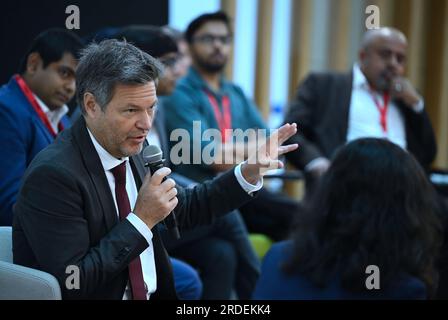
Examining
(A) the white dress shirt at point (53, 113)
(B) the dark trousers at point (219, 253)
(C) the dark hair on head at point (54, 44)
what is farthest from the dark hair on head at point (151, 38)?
(B) the dark trousers at point (219, 253)

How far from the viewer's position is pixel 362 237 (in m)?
1.73

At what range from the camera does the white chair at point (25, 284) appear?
141 cm

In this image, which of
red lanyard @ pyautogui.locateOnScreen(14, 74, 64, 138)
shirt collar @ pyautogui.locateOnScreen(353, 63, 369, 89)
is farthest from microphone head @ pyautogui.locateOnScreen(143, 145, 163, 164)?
shirt collar @ pyautogui.locateOnScreen(353, 63, 369, 89)

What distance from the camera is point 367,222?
173 centimetres

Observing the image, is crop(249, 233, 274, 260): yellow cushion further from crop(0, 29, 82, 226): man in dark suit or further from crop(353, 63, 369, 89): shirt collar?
crop(0, 29, 82, 226): man in dark suit

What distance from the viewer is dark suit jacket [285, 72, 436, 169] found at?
316 centimetres

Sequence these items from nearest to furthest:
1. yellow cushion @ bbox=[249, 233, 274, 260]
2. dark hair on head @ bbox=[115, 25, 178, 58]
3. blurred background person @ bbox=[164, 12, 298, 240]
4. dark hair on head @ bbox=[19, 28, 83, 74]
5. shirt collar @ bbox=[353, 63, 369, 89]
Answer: dark hair on head @ bbox=[19, 28, 83, 74] < dark hair on head @ bbox=[115, 25, 178, 58] < blurred background person @ bbox=[164, 12, 298, 240] < yellow cushion @ bbox=[249, 233, 274, 260] < shirt collar @ bbox=[353, 63, 369, 89]

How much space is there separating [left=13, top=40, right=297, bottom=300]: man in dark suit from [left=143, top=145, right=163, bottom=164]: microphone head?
3cm

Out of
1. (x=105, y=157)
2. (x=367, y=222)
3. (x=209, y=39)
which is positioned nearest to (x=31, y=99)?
(x=105, y=157)

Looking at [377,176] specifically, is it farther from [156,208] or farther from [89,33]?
[89,33]

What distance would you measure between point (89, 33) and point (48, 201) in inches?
27.4
